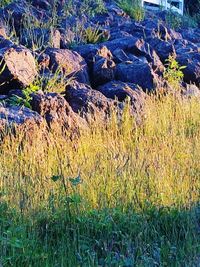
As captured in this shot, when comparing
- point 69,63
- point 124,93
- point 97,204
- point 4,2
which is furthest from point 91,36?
point 97,204

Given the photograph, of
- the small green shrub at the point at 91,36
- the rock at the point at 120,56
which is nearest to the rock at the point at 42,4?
the small green shrub at the point at 91,36

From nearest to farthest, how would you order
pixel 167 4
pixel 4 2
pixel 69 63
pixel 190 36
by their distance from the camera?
pixel 69 63 < pixel 4 2 < pixel 190 36 < pixel 167 4

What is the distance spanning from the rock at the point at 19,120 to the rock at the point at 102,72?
9.57 ft

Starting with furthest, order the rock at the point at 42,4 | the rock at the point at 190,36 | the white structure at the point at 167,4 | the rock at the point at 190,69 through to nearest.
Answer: the white structure at the point at 167,4 → the rock at the point at 190,36 → the rock at the point at 42,4 → the rock at the point at 190,69

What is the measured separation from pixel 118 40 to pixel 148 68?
1854 mm

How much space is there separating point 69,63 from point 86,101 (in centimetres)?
130

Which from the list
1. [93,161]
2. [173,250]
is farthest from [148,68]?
[173,250]

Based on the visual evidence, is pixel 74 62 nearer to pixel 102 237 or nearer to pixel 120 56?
pixel 120 56

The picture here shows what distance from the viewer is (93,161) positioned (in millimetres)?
6074

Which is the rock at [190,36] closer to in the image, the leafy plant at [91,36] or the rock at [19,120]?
the leafy plant at [91,36]

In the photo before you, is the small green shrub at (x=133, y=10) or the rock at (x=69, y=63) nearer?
the rock at (x=69, y=63)

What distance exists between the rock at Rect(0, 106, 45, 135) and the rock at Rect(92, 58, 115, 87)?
2.92m

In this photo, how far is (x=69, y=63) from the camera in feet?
30.3

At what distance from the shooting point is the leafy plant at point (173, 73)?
35.3 ft
